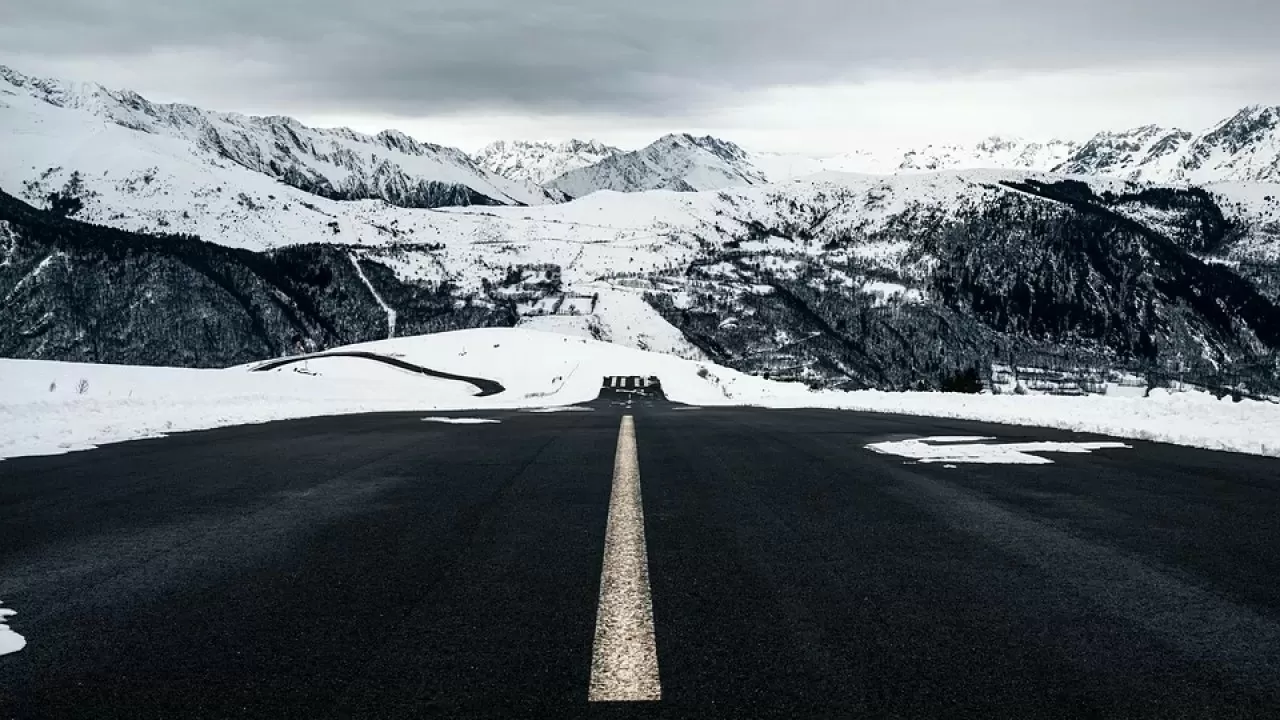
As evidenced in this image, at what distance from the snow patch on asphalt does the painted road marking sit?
17.8ft

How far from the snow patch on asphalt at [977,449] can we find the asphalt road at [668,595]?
5.85ft

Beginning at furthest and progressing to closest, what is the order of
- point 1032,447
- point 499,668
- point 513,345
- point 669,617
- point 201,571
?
1. point 513,345
2. point 1032,447
3. point 201,571
4. point 669,617
5. point 499,668

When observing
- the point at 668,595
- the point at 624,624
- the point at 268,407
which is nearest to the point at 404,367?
the point at 268,407

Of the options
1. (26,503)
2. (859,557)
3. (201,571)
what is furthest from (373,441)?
(859,557)

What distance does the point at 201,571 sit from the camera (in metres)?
5.03

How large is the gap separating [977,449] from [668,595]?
347 inches

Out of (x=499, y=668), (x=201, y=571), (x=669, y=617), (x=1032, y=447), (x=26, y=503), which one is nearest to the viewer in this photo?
(x=499, y=668)

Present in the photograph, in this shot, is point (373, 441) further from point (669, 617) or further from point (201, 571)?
point (669, 617)

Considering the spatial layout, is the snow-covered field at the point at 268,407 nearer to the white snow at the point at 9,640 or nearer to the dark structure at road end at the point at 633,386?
the white snow at the point at 9,640

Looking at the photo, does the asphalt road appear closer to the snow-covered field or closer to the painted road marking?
the painted road marking

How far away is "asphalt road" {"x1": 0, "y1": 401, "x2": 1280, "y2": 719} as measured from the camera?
3186 millimetres

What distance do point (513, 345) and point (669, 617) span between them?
4824 inches

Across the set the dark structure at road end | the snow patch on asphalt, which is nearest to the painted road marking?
the snow patch on asphalt

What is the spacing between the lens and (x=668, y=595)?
175 inches
